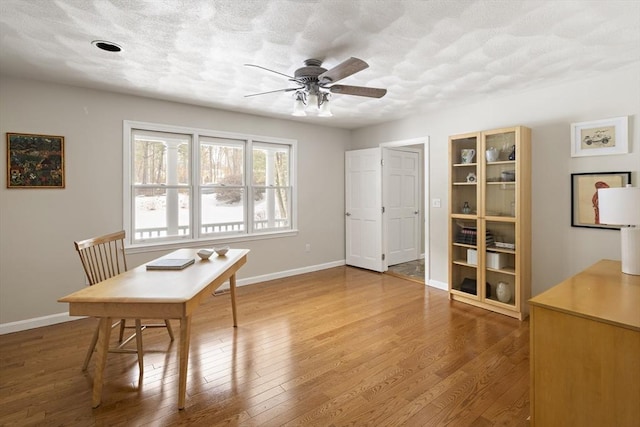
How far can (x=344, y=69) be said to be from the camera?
2.28m

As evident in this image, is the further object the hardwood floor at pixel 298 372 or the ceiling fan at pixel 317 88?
the ceiling fan at pixel 317 88

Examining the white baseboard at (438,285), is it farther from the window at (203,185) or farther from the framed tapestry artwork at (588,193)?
the window at (203,185)

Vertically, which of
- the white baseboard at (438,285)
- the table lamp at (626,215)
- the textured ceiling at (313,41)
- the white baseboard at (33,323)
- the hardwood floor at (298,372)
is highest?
the textured ceiling at (313,41)

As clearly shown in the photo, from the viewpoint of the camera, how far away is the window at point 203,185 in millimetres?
3910

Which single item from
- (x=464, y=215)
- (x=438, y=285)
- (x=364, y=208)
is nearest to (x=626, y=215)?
(x=464, y=215)

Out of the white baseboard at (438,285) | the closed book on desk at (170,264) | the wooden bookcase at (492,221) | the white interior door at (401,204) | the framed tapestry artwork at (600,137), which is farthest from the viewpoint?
the white interior door at (401,204)

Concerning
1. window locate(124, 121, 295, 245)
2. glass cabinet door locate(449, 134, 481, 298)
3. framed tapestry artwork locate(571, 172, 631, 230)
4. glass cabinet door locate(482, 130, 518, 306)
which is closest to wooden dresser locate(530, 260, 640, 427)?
framed tapestry artwork locate(571, 172, 631, 230)

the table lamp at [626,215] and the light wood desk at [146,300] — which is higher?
the table lamp at [626,215]

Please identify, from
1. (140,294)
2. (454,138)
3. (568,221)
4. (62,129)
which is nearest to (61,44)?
(62,129)

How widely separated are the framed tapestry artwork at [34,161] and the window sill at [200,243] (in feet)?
3.32

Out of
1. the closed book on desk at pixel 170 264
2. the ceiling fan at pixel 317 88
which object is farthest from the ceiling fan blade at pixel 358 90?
the closed book on desk at pixel 170 264

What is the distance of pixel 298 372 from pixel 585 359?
5.74 feet

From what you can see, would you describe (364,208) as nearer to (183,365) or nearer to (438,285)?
(438,285)

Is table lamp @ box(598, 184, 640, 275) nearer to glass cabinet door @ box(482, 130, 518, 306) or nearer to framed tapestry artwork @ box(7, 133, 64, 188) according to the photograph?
glass cabinet door @ box(482, 130, 518, 306)
